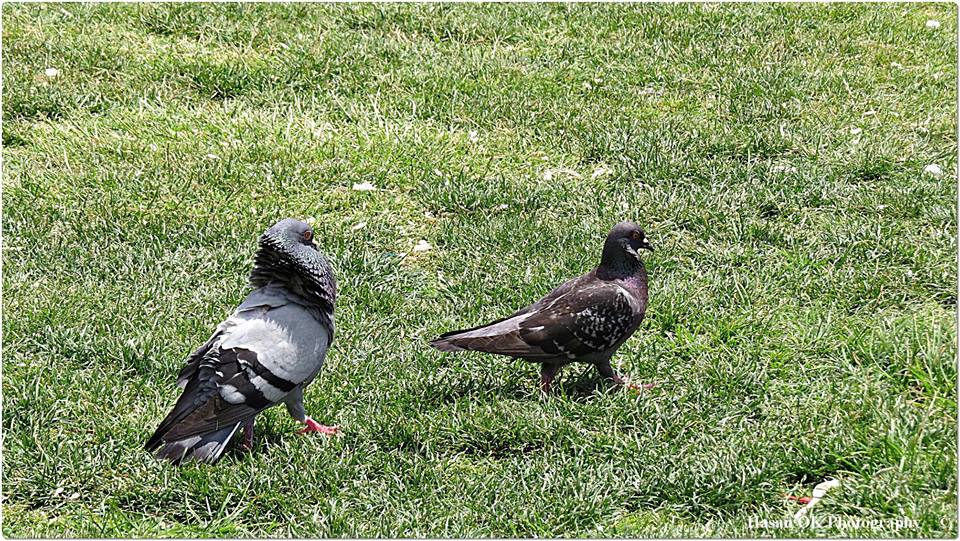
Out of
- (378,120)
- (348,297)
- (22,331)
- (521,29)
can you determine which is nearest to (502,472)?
(348,297)

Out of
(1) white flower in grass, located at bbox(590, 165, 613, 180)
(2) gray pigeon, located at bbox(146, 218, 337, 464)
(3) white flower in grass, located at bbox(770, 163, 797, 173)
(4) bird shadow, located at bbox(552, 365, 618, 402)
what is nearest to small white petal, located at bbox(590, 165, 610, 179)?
(1) white flower in grass, located at bbox(590, 165, 613, 180)

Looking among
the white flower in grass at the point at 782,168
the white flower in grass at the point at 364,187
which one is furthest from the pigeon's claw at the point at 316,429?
the white flower in grass at the point at 782,168

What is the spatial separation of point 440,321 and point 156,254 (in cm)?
192

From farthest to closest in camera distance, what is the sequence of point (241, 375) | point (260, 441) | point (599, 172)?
point (599, 172), point (260, 441), point (241, 375)

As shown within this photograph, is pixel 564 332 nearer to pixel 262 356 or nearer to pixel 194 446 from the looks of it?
pixel 262 356

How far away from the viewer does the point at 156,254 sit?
19.9 ft

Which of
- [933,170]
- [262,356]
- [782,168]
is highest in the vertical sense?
[933,170]

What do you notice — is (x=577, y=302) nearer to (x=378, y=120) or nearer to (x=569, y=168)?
(x=569, y=168)

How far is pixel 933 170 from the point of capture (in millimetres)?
6855

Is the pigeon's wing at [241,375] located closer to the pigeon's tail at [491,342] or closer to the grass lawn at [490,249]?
the grass lawn at [490,249]

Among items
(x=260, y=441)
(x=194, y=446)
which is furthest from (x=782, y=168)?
(x=194, y=446)

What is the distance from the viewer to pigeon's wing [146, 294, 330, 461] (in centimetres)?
405

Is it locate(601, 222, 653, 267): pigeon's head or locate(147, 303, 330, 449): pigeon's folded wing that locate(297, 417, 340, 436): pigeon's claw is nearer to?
locate(147, 303, 330, 449): pigeon's folded wing

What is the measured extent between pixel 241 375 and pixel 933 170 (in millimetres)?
5062
